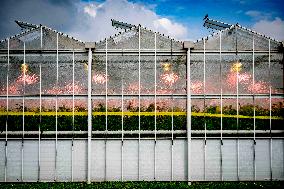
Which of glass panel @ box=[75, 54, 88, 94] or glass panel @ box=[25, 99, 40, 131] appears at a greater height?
glass panel @ box=[75, 54, 88, 94]

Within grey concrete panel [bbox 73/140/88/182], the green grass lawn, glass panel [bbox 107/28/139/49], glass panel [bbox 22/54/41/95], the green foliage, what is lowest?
the green grass lawn

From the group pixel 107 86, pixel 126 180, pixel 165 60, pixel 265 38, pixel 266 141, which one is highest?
pixel 265 38

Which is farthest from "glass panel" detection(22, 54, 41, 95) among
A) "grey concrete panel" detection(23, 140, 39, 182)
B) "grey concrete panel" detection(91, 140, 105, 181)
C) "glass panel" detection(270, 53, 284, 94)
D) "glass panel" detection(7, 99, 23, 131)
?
"glass panel" detection(270, 53, 284, 94)

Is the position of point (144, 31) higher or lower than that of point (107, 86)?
higher

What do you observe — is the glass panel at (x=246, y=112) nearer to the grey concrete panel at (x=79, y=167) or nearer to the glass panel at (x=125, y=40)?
the glass panel at (x=125, y=40)

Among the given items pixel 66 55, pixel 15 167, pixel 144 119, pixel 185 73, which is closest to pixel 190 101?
pixel 185 73

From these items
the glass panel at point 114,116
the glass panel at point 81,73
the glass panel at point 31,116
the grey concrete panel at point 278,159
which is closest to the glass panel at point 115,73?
the glass panel at point 114,116

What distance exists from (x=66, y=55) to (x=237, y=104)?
5146 mm

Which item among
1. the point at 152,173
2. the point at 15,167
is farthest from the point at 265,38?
the point at 15,167

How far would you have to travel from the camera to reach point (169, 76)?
9.40m

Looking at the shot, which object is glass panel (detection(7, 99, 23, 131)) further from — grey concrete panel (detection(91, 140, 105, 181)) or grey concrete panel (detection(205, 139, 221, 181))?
grey concrete panel (detection(205, 139, 221, 181))

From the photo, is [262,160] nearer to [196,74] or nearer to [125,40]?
[196,74]

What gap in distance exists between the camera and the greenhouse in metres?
9.10

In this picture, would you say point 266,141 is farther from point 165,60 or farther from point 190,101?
point 165,60
